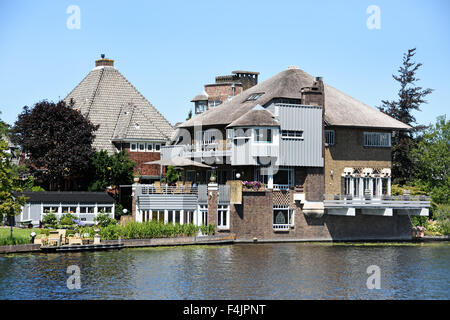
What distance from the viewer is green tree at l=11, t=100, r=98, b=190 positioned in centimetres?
7281

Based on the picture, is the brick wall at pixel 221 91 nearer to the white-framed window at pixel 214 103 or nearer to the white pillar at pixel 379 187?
the white-framed window at pixel 214 103

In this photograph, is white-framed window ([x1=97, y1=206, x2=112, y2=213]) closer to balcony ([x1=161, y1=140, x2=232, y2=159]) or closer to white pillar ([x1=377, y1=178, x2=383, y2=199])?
balcony ([x1=161, y1=140, x2=232, y2=159])

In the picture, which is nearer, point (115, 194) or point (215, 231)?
point (215, 231)

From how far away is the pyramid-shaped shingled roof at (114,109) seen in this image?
8088cm

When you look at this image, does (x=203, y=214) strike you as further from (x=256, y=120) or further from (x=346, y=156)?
(x=346, y=156)

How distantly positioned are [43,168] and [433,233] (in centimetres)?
3543

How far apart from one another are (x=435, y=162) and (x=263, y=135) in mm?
20425

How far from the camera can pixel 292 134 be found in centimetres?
6500

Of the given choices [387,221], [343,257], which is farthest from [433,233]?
[343,257]

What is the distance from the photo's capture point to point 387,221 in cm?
6875

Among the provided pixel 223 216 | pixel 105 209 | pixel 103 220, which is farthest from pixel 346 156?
pixel 105 209

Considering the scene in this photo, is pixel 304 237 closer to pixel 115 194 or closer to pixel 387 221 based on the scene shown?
pixel 387 221
